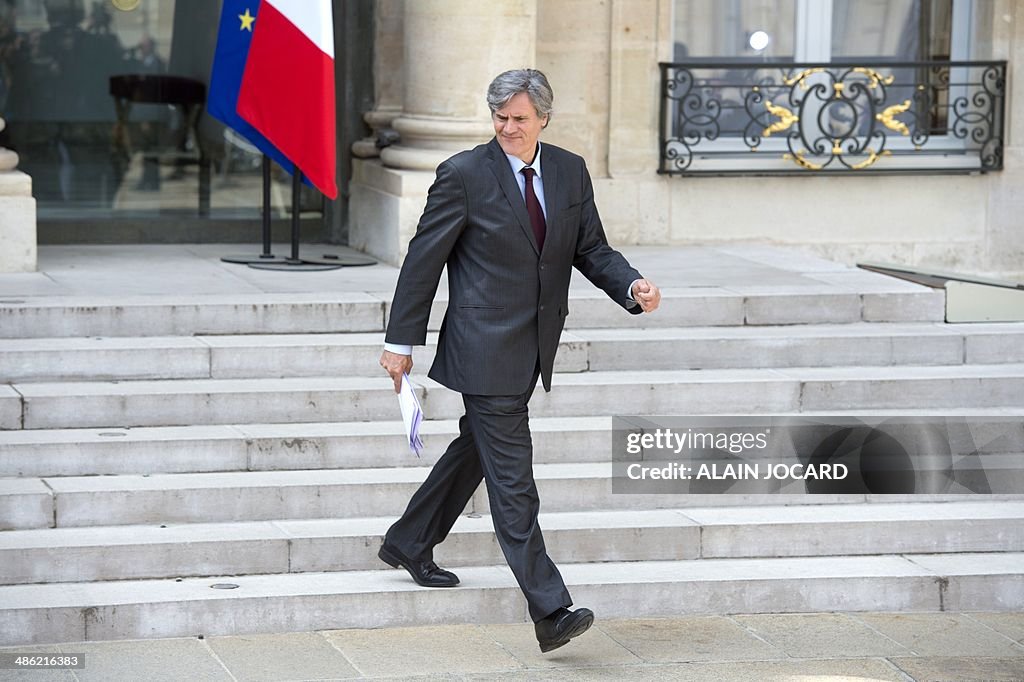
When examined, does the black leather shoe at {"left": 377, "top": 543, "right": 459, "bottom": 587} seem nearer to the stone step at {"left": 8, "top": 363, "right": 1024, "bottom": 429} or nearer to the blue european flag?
the stone step at {"left": 8, "top": 363, "right": 1024, "bottom": 429}

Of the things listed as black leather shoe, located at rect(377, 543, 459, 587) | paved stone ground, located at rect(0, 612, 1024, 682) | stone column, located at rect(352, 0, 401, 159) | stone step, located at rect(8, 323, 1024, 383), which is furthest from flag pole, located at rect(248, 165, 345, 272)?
paved stone ground, located at rect(0, 612, 1024, 682)

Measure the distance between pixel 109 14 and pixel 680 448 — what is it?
216 inches

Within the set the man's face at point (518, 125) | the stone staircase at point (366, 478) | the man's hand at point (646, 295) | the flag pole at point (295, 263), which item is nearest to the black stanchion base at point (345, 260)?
the flag pole at point (295, 263)

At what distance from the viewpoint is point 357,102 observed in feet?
36.2

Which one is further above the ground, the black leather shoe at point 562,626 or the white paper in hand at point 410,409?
the white paper in hand at point 410,409

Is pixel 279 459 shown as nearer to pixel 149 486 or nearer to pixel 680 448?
pixel 149 486

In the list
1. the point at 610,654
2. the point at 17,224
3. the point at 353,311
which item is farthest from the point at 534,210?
the point at 17,224

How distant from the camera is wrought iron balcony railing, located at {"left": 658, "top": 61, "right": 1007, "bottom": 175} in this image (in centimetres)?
1109

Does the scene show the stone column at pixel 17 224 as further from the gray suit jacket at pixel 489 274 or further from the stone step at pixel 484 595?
the gray suit jacket at pixel 489 274

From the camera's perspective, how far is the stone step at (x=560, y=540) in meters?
6.04

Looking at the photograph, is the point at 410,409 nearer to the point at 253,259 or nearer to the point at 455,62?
the point at 455,62

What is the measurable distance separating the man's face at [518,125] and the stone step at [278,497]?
165 cm

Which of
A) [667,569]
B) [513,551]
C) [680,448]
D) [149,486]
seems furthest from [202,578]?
[680,448]

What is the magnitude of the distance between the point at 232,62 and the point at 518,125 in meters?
4.29
